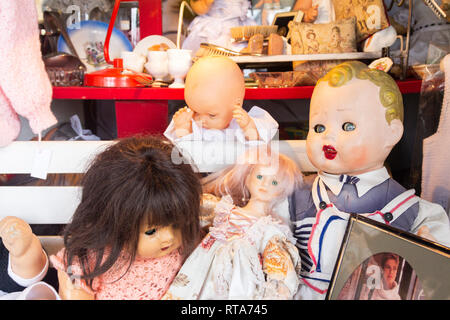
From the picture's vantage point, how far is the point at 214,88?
0.96 metres

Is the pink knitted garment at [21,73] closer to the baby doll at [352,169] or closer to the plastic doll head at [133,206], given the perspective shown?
the plastic doll head at [133,206]

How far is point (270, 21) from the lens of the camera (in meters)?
1.64

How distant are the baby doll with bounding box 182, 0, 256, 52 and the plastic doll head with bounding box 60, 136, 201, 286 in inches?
33.0

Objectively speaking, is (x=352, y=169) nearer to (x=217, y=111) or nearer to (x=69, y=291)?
(x=217, y=111)

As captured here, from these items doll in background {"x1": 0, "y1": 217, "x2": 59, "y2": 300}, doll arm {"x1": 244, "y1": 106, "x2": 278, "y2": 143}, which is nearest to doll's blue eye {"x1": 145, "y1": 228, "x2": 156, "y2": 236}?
doll in background {"x1": 0, "y1": 217, "x2": 59, "y2": 300}

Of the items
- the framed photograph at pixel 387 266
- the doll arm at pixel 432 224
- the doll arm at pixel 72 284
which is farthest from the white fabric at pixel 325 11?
the doll arm at pixel 72 284

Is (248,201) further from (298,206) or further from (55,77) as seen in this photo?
(55,77)

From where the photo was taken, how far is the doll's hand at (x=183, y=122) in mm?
1056

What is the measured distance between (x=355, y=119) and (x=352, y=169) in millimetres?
122

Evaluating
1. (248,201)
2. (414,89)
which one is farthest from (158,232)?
(414,89)

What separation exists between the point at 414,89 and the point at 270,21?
737mm

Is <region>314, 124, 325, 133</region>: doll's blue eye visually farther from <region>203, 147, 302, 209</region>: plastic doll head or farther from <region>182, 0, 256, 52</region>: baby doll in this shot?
<region>182, 0, 256, 52</region>: baby doll

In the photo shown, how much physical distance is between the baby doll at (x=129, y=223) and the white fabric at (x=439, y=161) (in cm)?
66

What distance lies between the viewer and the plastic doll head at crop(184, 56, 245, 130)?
96 centimetres
